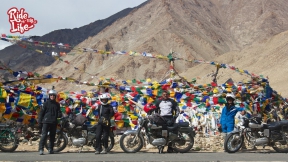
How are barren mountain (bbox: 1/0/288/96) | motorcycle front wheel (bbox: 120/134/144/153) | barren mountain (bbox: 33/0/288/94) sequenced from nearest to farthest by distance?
motorcycle front wheel (bbox: 120/134/144/153), barren mountain (bbox: 1/0/288/96), barren mountain (bbox: 33/0/288/94)

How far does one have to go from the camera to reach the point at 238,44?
100062 mm

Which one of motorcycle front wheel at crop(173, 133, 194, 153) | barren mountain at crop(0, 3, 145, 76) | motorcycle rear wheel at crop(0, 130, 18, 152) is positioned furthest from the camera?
barren mountain at crop(0, 3, 145, 76)

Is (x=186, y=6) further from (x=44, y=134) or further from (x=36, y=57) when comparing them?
(x=44, y=134)

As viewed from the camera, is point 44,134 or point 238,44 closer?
point 44,134

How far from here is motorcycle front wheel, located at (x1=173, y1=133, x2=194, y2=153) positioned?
1068 cm

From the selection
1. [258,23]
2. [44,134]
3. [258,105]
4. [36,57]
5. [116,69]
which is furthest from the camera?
[36,57]

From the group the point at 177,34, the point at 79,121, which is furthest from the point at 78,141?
the point at 177,34

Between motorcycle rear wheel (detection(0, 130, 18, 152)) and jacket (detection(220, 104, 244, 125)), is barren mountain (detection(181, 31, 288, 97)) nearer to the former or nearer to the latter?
jacket (detection(220, 104, 244, 125))

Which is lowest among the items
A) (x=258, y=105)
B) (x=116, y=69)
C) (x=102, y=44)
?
(x=258, y=105)

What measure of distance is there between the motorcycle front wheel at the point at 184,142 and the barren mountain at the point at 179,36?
187ft

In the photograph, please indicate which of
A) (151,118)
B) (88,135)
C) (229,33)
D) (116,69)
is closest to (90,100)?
(88,135)

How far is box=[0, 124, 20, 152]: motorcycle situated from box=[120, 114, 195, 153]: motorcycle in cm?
286

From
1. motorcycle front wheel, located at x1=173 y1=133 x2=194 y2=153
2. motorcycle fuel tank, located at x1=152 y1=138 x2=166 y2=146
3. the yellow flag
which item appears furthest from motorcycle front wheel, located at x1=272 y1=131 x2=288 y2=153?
the yellow flag

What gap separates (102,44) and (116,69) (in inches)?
632
